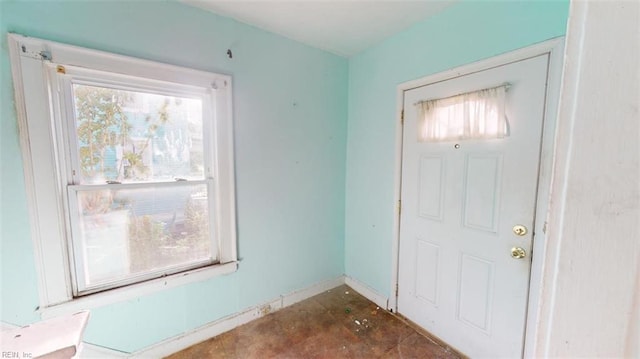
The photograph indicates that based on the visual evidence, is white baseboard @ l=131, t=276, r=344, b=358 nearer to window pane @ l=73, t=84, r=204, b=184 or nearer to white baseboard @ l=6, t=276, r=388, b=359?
white baseboard @ l=6, t=276, r=388, b=359

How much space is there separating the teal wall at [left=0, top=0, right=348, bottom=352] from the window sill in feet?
0.17

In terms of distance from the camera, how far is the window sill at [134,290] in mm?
1401

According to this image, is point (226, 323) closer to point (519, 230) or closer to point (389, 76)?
point (519, 230)

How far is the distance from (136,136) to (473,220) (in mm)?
2320

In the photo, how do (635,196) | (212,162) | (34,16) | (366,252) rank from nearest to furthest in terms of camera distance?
(635,196) < (34,16) < (212,162) < (366,252)

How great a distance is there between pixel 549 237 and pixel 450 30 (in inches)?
70.4

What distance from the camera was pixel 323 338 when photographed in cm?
191

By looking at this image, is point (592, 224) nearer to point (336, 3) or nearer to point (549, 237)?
point (549, 237)

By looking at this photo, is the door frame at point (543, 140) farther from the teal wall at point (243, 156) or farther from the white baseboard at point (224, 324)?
the white baseboard at point (224, 324)

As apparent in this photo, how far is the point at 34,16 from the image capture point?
1.26 metres

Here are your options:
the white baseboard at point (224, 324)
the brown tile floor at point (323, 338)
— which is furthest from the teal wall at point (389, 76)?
the white baseboard at point (224, 324)

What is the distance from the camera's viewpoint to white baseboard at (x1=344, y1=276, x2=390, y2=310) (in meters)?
2.27

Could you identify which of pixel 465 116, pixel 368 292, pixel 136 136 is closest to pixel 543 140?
pixel 465 116

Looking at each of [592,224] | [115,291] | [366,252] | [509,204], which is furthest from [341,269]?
[592,224]
